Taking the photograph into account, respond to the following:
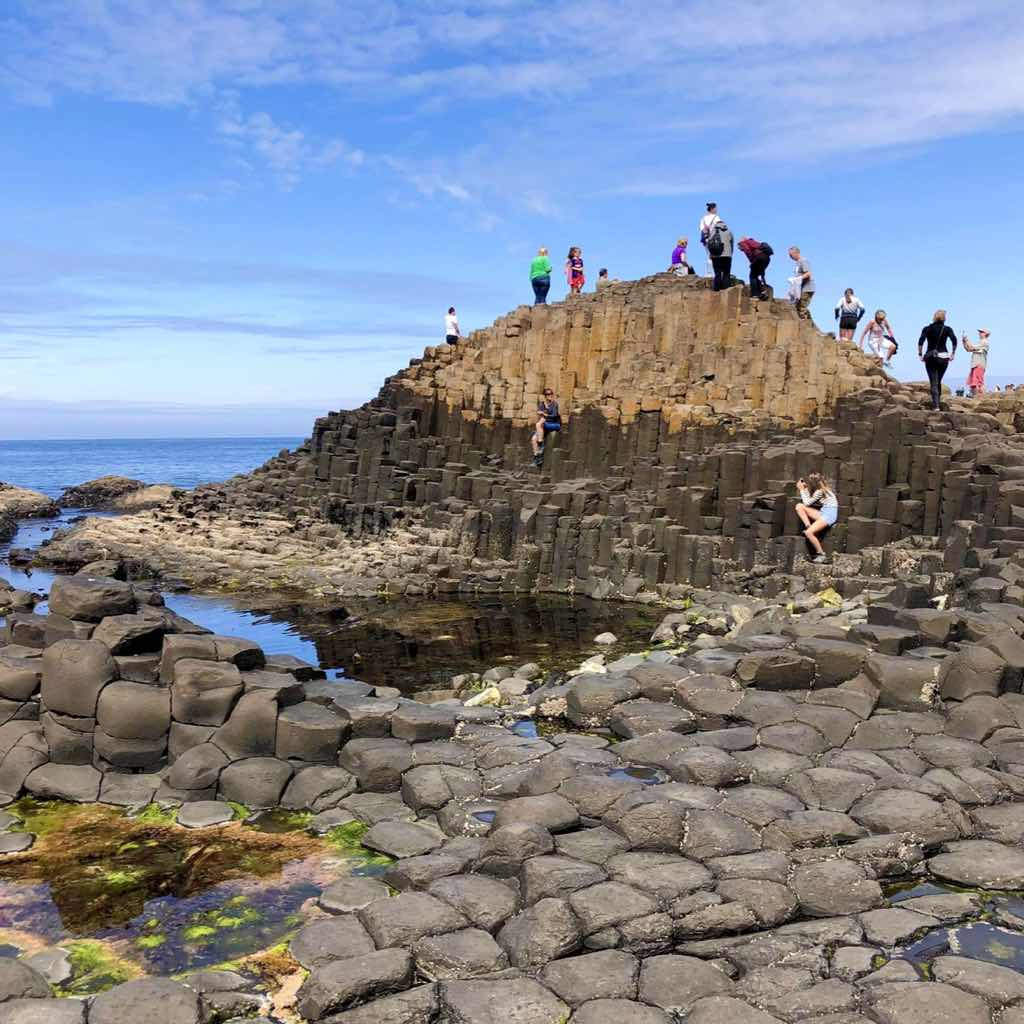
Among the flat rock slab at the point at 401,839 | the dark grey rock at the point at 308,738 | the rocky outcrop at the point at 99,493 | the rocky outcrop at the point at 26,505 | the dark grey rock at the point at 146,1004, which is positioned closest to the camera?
the dark grey rock at the point at 146,1004

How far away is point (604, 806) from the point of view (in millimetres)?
8164

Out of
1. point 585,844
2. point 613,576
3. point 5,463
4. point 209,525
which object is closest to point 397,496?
point 209,525

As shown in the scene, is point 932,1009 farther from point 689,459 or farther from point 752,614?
point 689,459

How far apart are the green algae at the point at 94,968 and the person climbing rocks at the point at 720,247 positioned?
25.4 meters

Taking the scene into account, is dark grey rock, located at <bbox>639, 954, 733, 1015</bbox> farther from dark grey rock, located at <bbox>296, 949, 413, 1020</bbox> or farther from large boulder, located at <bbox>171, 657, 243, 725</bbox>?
large boulder, located at <bbox>171, 657, 243, 725</bbox>

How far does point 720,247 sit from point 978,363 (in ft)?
24.5

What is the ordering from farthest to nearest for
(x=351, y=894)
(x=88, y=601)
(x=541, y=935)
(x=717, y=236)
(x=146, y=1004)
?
1. (x=717, y=236)
2. (x=88, y=601)
3. (x=351, y=894)
4. (x=541, y=935)
5. (x=146, y=1004)

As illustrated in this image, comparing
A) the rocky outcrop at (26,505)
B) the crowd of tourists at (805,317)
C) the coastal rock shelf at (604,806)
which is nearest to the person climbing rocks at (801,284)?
the crowd of tourists at (805,317)

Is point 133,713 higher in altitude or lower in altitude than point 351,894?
higher

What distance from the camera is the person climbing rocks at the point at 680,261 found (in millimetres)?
32406

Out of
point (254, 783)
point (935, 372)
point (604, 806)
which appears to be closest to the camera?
point (604, 806)

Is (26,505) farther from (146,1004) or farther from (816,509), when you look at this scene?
(146,1004)

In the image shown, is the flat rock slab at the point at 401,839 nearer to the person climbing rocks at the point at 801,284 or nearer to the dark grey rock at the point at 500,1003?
the dark grey rock at the point at 500,1003

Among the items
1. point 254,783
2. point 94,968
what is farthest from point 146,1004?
point 254,783
